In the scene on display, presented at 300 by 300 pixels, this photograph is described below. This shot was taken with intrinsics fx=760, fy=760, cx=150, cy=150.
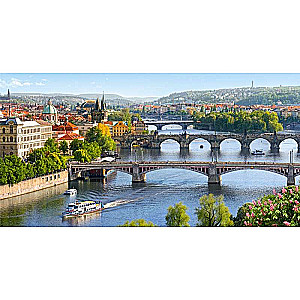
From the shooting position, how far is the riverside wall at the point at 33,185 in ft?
33.4

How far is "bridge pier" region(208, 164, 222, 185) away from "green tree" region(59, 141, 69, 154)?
384cm

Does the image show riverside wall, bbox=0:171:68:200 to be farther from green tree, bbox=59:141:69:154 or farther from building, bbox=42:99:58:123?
building, bbox=42:99:58:123

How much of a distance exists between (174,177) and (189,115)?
16393 mm

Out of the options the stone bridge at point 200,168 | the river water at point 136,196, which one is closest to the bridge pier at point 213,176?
the stone bridge at point 200,168

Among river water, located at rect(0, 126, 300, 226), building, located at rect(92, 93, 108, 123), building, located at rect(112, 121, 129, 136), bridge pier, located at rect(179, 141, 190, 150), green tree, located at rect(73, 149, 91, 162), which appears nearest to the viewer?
river water, located at rect(0, 126, 300, 226)

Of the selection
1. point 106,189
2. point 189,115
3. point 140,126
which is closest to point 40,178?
point 106,189

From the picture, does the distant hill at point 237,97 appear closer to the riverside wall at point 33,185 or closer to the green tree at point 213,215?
the riverside wall at point 33,185

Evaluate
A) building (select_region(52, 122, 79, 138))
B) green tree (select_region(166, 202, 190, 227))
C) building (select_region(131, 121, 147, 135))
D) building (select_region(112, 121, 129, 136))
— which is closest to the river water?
green tree (select_region(166, 202, 190, 227))

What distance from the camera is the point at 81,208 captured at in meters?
9.17

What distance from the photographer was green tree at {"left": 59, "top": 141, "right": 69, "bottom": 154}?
1457cm

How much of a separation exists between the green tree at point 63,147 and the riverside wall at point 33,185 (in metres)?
2.36

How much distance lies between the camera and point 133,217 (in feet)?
28.8
